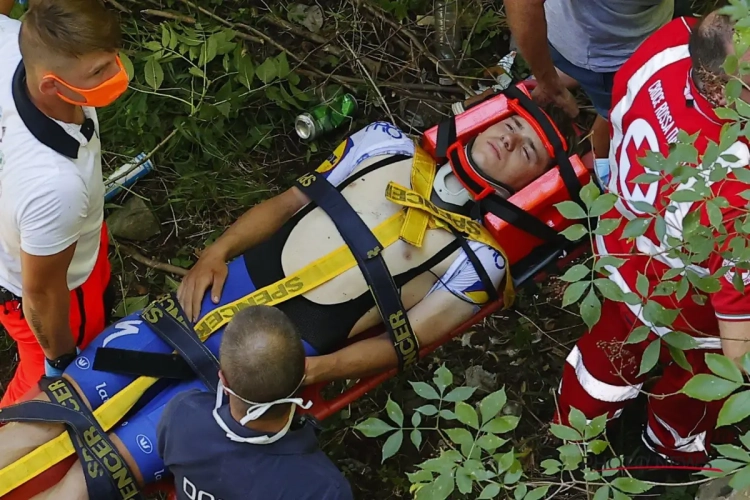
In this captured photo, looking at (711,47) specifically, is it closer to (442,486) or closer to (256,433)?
(442,486)

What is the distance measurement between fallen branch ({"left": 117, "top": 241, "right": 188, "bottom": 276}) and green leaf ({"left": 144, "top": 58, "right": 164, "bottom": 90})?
0.80 meters

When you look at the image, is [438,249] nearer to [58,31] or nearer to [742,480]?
[58,31]

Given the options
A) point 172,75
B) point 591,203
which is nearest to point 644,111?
point 591,203

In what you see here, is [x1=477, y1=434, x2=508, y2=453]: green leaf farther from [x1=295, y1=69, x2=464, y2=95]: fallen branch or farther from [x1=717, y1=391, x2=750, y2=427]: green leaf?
[x1=295, y1=69, x2=464, y2=95]: fallen branch

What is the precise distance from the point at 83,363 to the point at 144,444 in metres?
0.36

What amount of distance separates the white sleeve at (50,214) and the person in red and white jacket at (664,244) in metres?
1.41

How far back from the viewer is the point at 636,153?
2.00 m

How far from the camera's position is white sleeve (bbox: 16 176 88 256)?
6.50 ft

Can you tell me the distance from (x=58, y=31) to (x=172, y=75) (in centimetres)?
183

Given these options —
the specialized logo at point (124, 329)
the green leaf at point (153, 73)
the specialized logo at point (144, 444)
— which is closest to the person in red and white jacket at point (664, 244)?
the specialized logo at point (144, 444)

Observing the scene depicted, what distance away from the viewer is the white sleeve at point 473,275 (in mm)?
2615

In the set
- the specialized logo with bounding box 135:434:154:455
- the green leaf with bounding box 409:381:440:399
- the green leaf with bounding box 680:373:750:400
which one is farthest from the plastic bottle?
the green leaf with bounding box 680:373:750:400

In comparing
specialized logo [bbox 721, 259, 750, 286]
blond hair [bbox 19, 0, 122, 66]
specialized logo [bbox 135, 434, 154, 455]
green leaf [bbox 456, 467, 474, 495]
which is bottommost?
specialized logo [bbox 135, 434, 154, 455]

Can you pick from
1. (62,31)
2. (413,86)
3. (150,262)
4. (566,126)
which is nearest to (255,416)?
(62,31)
